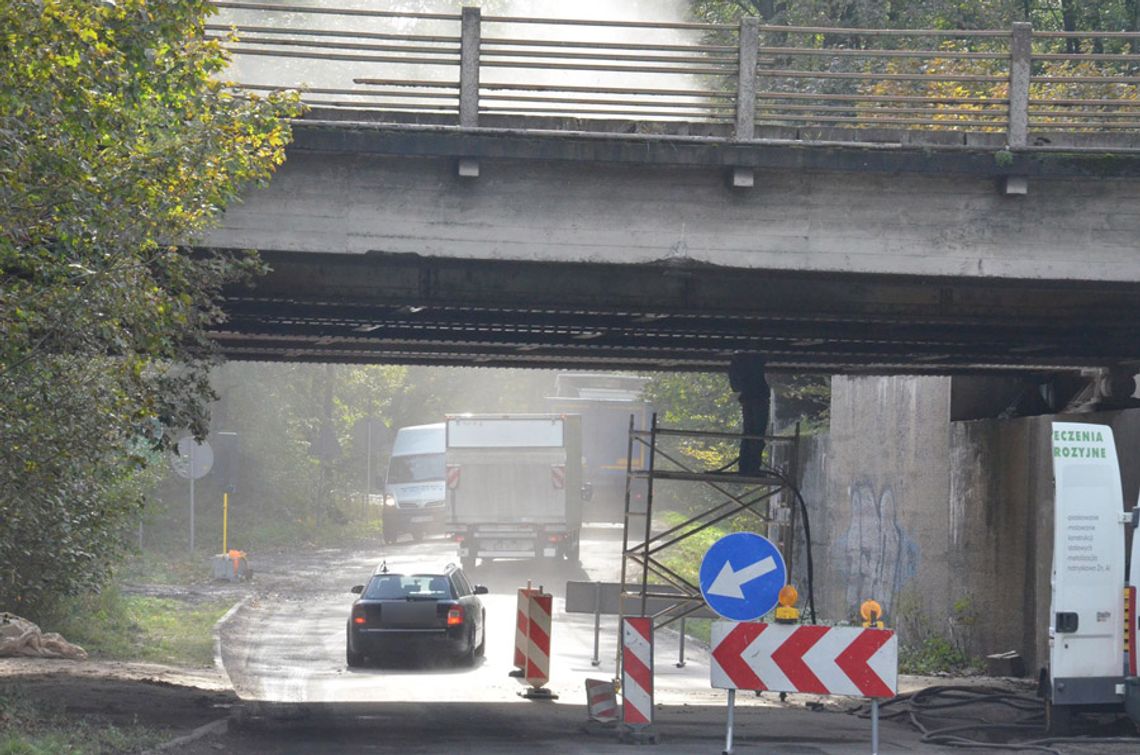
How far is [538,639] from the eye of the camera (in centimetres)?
1803

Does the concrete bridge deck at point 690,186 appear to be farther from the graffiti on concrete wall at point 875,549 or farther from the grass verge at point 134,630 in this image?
the graffiti on concrete wall at point 875,549

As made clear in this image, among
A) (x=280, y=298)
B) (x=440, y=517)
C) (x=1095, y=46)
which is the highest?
(x=1095, y=46)

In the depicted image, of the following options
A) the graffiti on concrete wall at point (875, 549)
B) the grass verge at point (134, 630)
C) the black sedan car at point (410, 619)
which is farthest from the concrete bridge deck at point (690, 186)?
the graffiti on concrete wall at point (875, 549)

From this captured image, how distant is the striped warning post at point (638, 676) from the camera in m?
13.5

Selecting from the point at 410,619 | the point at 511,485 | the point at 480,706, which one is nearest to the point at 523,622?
the point at 480,706

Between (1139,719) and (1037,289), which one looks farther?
(1037,289)

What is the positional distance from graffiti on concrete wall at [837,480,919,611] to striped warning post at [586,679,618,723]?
1026cm

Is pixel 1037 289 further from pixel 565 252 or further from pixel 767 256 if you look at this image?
pixel 565 252

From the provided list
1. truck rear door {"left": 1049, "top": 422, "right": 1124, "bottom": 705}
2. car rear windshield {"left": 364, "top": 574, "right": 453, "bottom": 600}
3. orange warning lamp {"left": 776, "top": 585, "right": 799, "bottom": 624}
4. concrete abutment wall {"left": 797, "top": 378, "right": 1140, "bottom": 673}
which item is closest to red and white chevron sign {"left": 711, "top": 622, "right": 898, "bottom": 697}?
orange warning lamp {"left": 776, "top": 585, "right": 799, "bottom": 624}

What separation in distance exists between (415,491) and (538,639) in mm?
33440

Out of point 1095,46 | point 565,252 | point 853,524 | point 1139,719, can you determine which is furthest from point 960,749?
point 1095,46

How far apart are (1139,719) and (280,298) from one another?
9.41 m

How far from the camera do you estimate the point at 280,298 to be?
16484 mm

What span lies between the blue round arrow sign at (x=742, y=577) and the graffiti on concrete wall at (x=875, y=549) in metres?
12.5
